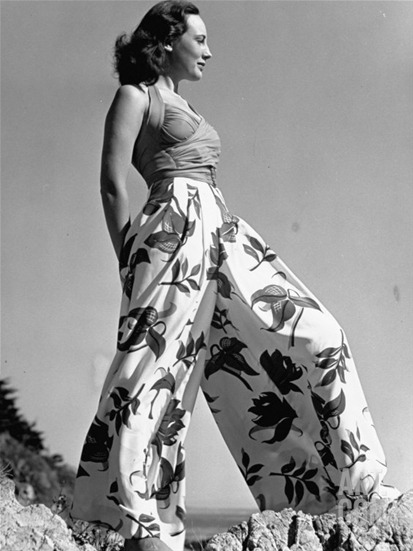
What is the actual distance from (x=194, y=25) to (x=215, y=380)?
129 centimetres

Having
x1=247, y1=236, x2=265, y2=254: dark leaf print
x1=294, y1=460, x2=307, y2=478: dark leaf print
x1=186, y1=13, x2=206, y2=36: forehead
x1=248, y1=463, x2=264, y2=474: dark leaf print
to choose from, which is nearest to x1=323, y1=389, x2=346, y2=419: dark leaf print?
x1=294, y1=460, x2=307, y2=478: dark leaf print

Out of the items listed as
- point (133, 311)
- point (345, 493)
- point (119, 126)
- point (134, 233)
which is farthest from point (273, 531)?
point (119, 126)

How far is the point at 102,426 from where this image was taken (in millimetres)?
3611

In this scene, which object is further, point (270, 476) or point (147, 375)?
point (270, 476)

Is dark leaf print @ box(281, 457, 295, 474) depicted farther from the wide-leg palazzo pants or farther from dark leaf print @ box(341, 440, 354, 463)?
dark leaf print @ box(341, 440, 354, 463)

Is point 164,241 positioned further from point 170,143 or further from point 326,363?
point 326,363

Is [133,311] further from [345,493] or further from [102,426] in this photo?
[345,493]

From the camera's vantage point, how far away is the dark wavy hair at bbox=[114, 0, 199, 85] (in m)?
3.89

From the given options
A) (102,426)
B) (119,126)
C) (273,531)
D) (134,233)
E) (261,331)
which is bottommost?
(273,531)

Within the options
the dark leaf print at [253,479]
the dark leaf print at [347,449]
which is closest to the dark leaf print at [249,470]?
the dark leaf print at [253,479]

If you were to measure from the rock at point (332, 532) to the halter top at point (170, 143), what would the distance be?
1242mm

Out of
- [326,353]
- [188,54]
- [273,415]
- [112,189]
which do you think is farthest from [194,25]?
[273,415]

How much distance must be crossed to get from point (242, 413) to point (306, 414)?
0.25 m

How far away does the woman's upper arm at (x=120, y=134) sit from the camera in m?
3.71
